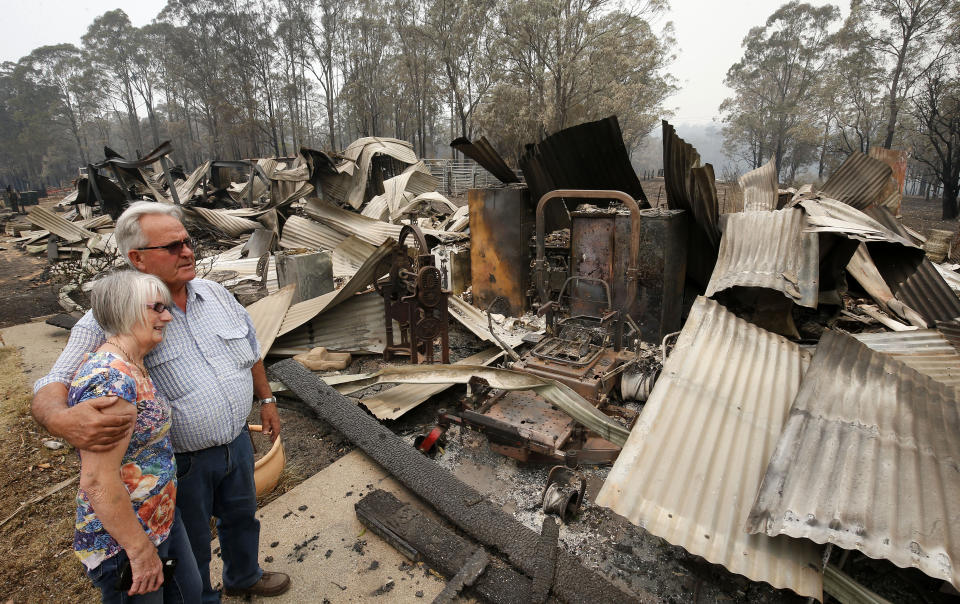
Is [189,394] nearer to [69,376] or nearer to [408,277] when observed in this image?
[69,376]

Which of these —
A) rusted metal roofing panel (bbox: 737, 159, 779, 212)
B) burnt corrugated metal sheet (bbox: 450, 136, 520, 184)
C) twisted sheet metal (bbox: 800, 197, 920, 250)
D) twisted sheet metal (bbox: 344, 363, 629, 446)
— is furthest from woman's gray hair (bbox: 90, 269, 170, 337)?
rusted metal roofing panel (bbox: 737, 159, 779, 212)

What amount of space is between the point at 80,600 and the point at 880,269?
310 inches

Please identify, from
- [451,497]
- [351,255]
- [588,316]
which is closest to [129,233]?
[451,497]

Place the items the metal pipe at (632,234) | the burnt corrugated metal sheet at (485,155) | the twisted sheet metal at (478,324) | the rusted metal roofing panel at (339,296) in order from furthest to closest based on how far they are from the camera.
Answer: the burnt corrugated metal sheet at (485,155) < the twisted sheet metal at (478,324) < the rusted metal roofing panel at (339,296) < the metal pipe at (632,234)

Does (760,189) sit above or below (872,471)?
above

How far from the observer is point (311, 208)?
9227 millimetres

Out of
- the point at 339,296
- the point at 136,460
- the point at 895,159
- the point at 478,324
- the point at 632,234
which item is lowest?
the point at 478,324

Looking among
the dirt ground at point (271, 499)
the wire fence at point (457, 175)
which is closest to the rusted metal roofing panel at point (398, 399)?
the dirt ground at point (271, 499)

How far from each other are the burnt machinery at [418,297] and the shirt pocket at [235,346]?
6.74 ft

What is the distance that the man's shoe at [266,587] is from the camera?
2.18 meters

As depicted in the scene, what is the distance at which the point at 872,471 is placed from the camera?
1788 mm

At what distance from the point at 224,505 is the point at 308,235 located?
7922 mm

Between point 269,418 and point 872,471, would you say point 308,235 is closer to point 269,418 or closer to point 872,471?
point 269,418

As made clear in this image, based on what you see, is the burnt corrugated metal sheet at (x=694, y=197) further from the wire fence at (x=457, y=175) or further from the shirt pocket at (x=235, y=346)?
the wire fence at (x=457, y=175)
